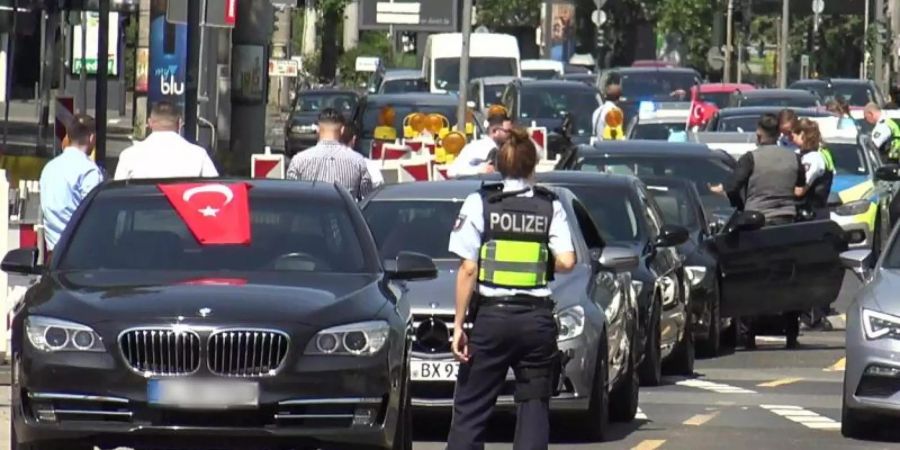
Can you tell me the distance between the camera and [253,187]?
11844 millimetres

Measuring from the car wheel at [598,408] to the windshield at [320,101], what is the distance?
37380 millimetres

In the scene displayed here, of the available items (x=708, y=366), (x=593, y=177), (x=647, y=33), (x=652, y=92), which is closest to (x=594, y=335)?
(x=593, y=177)

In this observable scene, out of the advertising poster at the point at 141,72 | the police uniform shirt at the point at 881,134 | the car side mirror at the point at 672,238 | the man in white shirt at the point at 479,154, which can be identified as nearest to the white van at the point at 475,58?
the advertising poster at the point at 141,72

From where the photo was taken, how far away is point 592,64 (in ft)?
278

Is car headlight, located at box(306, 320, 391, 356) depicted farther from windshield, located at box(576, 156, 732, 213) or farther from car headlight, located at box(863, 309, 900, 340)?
windshield, located at box(576, 156, 732, 213)

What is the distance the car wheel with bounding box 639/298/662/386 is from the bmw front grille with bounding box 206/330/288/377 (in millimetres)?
5612

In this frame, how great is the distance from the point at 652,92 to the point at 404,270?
3215 centimetres

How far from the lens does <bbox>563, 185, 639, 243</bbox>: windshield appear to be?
1631 cm

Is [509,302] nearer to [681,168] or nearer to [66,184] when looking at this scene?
[66,184]

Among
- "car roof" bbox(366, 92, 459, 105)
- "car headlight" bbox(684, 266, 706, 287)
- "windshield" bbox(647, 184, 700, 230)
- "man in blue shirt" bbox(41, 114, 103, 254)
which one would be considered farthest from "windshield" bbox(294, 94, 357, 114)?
"man in blue shirt" bbox(41, 114, 103, 254)

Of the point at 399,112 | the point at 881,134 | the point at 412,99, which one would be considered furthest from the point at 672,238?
the point at 881,134

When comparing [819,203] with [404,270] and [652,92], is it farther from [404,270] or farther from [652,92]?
[652,92]

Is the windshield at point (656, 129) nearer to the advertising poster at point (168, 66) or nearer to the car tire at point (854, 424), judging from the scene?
the advertising poster at point (168, 66)

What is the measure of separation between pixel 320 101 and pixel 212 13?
3278 centimetres
